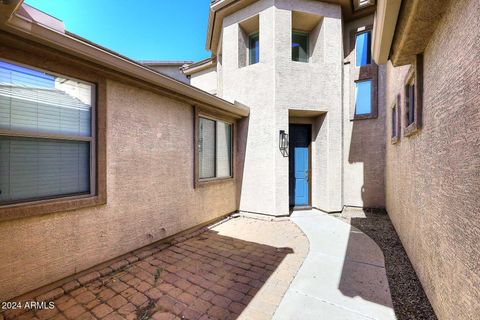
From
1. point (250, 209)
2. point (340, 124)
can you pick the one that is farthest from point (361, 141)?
point (250, 209)

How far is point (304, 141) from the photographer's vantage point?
668cm

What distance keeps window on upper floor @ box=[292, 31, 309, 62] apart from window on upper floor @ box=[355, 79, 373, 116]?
1.96 meters

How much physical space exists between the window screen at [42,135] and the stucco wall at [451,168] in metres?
4.11

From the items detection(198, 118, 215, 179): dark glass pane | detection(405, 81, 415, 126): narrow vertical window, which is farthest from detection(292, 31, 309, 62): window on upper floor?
detection(405, 81, 415, 126): narrow vertical window

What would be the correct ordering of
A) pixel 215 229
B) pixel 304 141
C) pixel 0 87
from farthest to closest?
pixel 304 141
pixel 215 229
pixel 0 87

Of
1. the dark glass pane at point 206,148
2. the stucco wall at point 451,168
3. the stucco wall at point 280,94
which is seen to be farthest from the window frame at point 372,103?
the dark glass pane at point 206,148

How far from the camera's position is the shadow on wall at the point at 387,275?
2.40 meters

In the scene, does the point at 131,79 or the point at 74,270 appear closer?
the point at 74,270

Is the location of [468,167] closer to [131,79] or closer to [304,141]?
[131,79]

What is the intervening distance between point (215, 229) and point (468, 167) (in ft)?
14.4

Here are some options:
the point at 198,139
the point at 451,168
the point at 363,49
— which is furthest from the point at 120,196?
the point at 363,49

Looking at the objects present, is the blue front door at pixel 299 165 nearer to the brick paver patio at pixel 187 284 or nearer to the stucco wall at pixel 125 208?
the brick paver patio at pixel 187 284

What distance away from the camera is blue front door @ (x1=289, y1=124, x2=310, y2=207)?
6.66 meters

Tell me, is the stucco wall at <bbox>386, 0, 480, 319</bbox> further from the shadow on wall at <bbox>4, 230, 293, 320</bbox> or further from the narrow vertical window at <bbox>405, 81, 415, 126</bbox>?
the shadow on wall at <bbox>4, 230, 293, 320</bbox>
